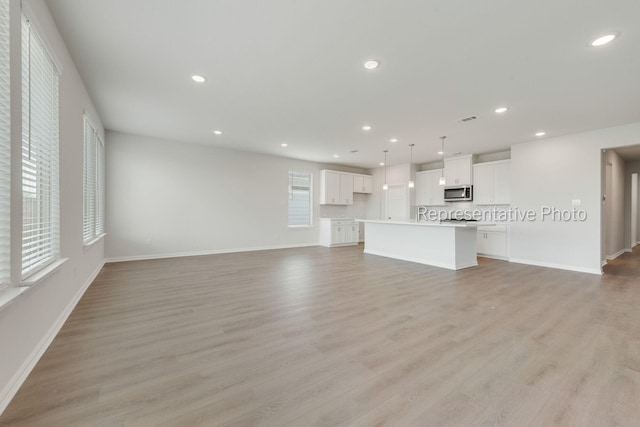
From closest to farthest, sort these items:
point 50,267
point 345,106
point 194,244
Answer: point 50,267 < point 345,106 < point 194,244

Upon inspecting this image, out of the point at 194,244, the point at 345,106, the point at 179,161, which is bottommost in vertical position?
the point at 194,244

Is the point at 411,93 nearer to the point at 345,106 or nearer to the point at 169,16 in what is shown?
the point at 345,106

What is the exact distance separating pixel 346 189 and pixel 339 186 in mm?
330

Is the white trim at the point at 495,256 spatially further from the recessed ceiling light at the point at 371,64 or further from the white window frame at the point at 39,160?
the white window frame at the point at 39,160

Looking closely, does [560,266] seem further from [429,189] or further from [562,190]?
[429,189]

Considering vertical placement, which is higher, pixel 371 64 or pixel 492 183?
pixel 371 64

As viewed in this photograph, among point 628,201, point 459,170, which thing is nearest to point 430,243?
point 459,170

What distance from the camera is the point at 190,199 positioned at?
639 centimetres

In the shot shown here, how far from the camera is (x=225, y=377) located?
1.81 m

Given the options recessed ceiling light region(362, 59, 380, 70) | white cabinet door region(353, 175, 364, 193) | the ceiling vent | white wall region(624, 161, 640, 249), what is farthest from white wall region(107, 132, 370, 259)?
white wall region(624, 161, 640, 249)

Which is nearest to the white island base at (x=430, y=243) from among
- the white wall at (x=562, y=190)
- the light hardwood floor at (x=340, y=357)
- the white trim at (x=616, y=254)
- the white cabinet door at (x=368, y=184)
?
the white wall at (x=562, y=190)

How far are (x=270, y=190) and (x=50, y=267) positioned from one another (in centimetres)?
555

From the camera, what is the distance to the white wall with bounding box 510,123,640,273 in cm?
487

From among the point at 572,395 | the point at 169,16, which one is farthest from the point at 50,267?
the point at 572,395
